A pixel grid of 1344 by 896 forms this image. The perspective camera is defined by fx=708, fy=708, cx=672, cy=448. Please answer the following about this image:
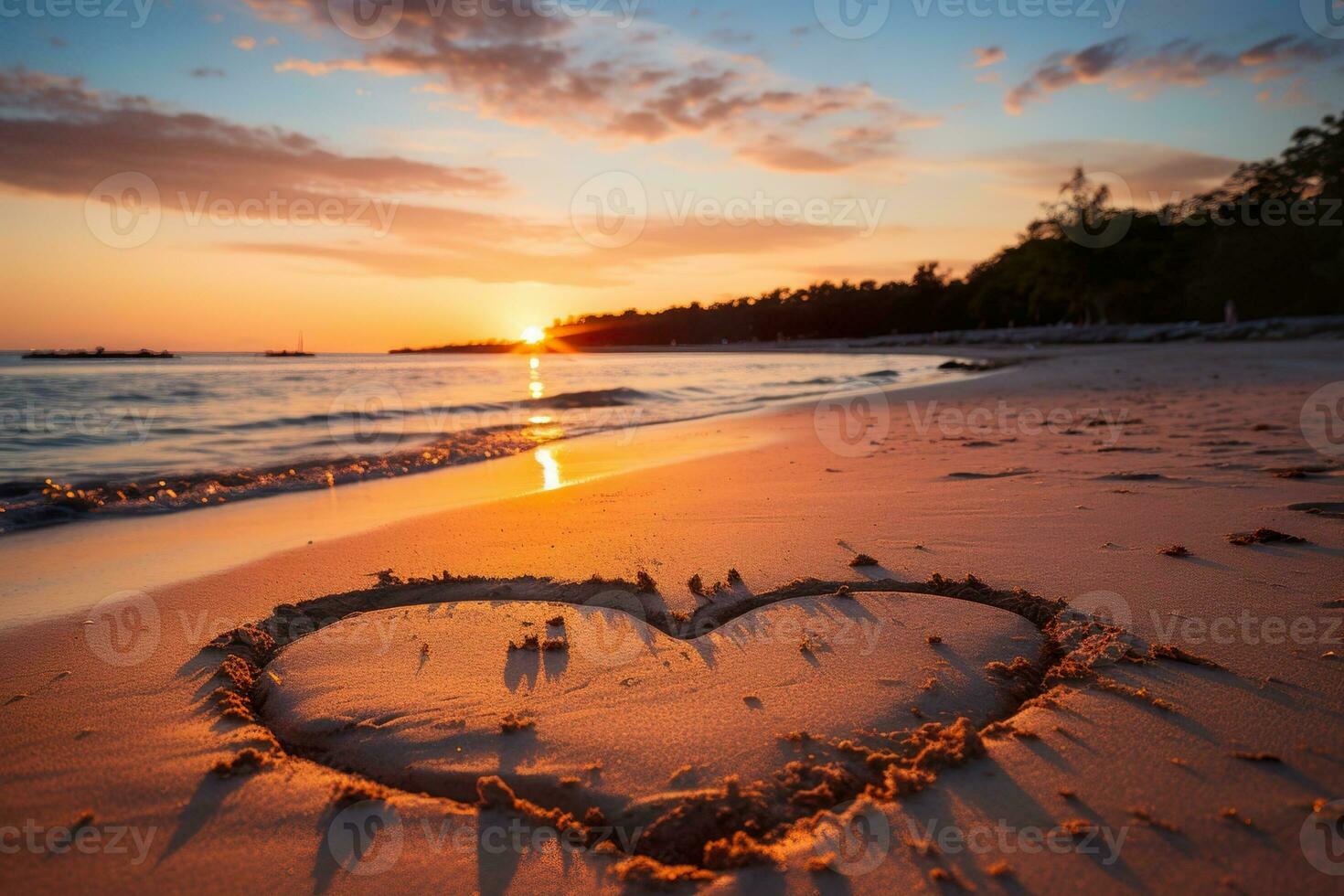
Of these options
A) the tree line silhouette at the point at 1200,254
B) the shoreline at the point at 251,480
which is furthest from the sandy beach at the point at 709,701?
the tree line silhouette at the point at 1200,254

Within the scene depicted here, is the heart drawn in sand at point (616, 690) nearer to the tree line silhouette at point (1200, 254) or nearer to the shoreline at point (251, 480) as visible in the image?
the shoreline at point (251, 480)

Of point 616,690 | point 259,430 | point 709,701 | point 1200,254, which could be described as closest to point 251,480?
point 259,430

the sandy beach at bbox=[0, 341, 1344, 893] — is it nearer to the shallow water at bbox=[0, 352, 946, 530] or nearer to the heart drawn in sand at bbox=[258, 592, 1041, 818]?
the heart drawn in sand at bbox=[258, 592, 1041, 818]

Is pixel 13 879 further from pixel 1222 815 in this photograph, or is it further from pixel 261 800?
pixel 1222 815

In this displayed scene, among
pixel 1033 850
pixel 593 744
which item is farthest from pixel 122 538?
pixel 1033 850

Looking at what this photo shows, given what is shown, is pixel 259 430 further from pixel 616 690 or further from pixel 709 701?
pixel 709 701

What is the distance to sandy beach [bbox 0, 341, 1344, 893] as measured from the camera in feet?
4.69

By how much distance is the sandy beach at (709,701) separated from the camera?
143 centimetres

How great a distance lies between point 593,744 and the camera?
5.99ft

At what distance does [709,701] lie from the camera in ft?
6.64

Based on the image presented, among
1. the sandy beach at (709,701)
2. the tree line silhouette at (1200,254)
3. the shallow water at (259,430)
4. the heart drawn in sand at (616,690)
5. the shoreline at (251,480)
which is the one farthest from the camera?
the tree line silhouette at (1200,254)

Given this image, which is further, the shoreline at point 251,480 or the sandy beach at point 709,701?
the shoreline at point 251,480

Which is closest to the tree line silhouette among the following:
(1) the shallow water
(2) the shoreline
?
(1) the shallow water

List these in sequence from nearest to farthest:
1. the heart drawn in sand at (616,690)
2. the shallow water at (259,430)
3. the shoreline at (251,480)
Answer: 1. the heart drawn in sand at (616,690)
2. the shoreline at (251,480)
3. the shallow water at (259,430)
